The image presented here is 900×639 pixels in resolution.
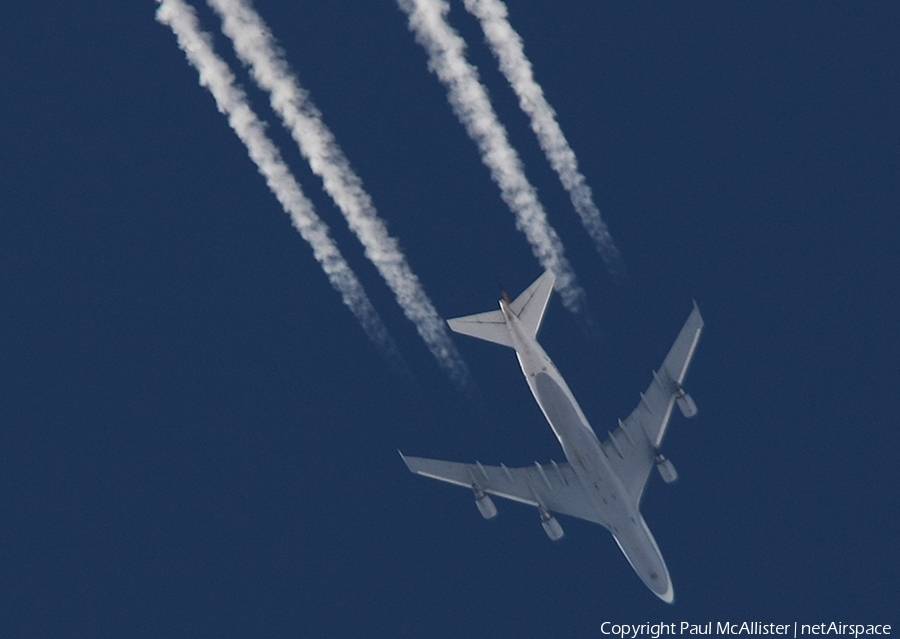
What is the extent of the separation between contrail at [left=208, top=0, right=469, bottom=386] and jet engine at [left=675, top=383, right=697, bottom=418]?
9778 millimetres

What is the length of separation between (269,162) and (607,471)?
20.3 m

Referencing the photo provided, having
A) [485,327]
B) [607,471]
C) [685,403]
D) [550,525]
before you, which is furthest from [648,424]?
[485,327]

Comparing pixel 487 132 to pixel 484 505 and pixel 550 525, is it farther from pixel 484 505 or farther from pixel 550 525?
pixel 550 525

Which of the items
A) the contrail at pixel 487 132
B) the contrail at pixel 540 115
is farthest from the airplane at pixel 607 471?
the contrail at pixel 540 115

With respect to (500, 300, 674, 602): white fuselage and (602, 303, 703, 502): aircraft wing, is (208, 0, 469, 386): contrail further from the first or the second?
(602, 303, 703, 502): aircraft wing

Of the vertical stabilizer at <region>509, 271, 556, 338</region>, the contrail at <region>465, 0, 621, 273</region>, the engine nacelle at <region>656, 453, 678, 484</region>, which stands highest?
the contrail at <region>465, 0, 621, 273</region>

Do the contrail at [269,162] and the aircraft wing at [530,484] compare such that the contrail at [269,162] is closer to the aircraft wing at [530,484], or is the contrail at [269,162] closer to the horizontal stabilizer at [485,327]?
the horizontal stabilizer at [485,327]

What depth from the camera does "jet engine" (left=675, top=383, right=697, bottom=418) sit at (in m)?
69.4

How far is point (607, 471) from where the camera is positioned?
68312 mm

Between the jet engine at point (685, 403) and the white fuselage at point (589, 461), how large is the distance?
13.8 ft

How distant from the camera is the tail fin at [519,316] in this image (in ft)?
213

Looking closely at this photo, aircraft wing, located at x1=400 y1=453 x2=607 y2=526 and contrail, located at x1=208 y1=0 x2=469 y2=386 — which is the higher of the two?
contrail, located at x1=208 y1=0 x2=469 y2=386

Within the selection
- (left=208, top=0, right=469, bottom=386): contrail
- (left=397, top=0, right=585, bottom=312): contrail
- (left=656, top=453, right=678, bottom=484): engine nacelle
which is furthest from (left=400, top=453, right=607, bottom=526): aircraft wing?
(left=397, top=0, right=585, bottom=312): contrail

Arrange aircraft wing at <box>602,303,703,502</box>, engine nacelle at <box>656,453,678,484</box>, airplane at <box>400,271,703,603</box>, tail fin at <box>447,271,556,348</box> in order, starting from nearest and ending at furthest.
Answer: tail fin at <box>447,271,556,348</box>, airplane at <box>400,271,703,603</box>, engine nacelle at <box>656,453,678,484</box>, aircraft wing at <box>602,303,703,502</box>
